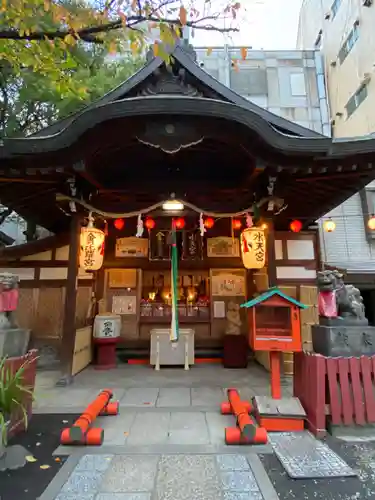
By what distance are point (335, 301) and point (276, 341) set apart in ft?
3.48

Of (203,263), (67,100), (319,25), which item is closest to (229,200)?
(203,263)

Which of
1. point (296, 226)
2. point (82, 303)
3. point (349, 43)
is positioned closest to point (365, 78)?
point (349, 43)

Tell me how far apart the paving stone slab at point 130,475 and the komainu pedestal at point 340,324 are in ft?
8.96

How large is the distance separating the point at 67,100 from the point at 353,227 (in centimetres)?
1068

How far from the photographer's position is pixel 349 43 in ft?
49.6

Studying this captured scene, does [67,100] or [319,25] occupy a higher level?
[319,25]

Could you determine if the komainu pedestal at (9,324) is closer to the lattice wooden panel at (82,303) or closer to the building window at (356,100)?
the lattice wooden panel at (82,303)

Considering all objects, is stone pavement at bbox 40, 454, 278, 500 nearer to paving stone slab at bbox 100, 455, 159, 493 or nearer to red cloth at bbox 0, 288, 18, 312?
paving stone slab at bbox 100, 455, 159, 493

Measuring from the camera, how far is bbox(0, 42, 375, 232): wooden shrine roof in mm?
5410

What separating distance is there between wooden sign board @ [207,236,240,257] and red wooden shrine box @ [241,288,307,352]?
14.7 feet

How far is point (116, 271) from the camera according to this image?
948cm

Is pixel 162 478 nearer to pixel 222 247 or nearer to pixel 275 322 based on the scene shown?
pixel 275 322

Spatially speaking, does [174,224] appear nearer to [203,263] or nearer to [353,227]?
[203,263]

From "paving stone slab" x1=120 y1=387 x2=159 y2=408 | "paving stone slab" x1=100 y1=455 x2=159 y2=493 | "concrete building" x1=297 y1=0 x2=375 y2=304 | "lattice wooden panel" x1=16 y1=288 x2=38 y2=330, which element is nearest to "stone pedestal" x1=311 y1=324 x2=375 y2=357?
"paving stone slab" x1=100 y1=455 x2=159 y2=493
